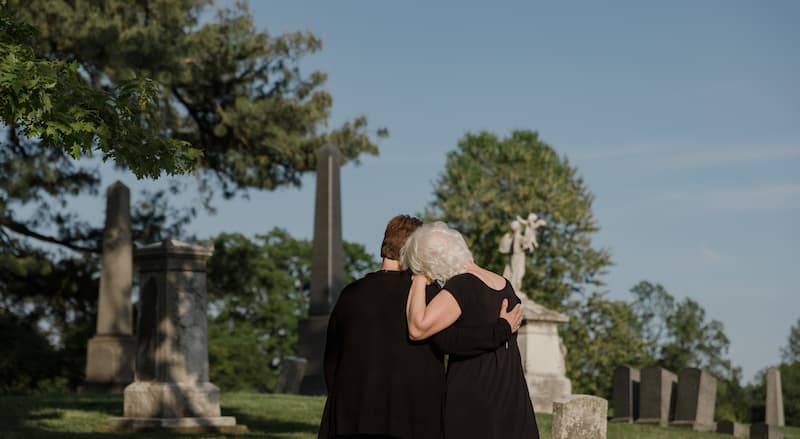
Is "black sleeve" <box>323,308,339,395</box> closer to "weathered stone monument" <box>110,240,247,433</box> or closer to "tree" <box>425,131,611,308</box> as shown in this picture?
"weathered stone monument" <box>110,240,247,433</box>

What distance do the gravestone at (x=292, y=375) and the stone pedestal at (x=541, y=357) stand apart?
5240 mm

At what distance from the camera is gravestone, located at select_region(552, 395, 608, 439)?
8414 mm

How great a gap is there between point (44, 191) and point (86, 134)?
1921cm

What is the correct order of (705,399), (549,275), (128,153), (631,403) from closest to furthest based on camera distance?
(128,153), (705,399), (631,403), (549,275)

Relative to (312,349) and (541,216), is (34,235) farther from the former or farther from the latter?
(541,216)

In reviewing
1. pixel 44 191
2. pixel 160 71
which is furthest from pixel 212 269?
pixel 160 71

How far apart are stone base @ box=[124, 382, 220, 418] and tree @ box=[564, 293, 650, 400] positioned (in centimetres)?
2665

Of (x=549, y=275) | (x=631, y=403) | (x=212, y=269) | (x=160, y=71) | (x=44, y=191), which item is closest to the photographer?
(x=631, y=403)

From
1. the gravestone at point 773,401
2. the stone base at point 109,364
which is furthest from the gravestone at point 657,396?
the stone base at point 109,364

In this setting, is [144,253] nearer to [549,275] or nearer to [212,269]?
[212,269]

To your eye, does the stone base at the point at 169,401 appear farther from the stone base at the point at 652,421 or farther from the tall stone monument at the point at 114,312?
the tall stone monument at the point at 114,312

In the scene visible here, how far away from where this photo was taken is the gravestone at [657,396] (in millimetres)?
18625

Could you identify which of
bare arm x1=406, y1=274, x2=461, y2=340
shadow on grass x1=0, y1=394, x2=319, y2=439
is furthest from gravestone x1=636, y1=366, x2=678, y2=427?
bare arm x1=406, y1=274, x2=461, y2=340

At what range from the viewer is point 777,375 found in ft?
72.2
